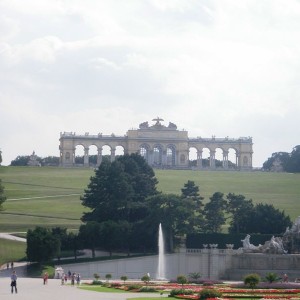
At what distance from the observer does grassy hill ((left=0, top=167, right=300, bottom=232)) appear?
84.1 metres

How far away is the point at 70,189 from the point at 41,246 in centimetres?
4245

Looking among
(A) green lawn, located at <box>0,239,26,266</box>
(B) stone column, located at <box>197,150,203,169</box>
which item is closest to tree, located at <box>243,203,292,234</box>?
(A) green lawn, located at <box>0,239,26,266</box>

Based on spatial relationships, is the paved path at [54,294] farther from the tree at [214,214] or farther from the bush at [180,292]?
the tree at [214,214]

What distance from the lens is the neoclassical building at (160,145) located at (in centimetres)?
14575

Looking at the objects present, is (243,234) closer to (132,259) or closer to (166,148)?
(132,259)

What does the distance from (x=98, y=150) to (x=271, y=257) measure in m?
84.3

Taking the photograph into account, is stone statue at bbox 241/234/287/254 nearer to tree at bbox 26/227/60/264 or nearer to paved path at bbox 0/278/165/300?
tree at bbox 26/227/60/264

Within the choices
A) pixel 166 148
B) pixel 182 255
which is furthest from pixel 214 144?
pixel 182 255

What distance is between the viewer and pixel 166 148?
482 ft

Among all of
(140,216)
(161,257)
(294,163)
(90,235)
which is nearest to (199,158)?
(294,163)

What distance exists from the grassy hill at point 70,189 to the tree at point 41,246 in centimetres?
1330

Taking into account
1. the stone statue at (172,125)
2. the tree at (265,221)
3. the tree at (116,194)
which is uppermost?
the stone statue at (172,125)

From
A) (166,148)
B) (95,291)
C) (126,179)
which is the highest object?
(166,148)

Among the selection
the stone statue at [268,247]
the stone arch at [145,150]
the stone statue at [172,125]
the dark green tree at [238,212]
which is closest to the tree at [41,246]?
the stone statue at [268,247]
